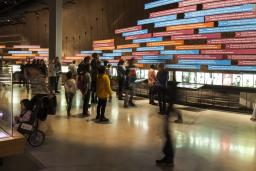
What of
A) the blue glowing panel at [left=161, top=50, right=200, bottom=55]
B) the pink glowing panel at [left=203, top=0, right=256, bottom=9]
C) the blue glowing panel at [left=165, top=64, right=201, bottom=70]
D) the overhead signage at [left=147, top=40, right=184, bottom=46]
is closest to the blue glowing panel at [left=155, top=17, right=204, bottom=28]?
the pink glowing panel at [left=203, top=0, right=256, bottom=9]

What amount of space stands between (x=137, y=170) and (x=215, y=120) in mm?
4628

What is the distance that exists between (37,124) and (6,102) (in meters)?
1.61

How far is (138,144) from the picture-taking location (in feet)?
19.5

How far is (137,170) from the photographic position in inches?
179

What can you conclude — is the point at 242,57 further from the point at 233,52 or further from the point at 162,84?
the point at 162,84

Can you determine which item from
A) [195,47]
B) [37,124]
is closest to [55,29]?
[195,47]

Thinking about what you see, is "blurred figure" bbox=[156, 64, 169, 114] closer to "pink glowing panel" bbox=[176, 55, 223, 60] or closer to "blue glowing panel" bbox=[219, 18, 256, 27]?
"pink glowing panel" bbox=[176, 55, 223, 60]

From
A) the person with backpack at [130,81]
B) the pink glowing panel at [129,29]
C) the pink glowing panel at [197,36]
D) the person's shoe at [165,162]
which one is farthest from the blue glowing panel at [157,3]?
the person's shoe at [165,162]

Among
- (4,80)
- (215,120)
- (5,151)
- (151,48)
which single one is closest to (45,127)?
(4,80)

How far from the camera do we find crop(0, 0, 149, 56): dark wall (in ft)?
48.8

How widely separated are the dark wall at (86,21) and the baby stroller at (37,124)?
8.52 meters

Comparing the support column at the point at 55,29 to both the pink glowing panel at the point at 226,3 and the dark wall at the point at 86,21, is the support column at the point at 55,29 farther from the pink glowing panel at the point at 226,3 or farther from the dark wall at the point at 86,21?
the pink glowing panel at the point at 226,3

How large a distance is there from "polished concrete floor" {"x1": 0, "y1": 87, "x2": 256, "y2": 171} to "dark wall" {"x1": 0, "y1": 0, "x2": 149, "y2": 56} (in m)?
6.95

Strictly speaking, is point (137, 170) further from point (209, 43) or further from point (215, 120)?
point (209, 43)
